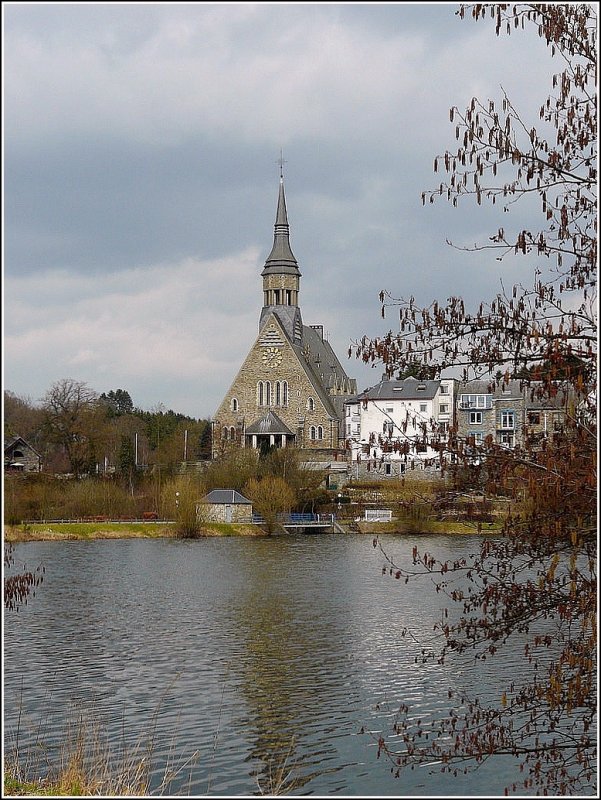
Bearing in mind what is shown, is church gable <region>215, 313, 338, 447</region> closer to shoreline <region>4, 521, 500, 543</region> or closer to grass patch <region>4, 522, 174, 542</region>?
shoreline <region>4, 521, 500, 543</region>

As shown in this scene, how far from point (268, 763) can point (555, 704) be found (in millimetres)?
6777

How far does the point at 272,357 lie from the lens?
76.4 meters

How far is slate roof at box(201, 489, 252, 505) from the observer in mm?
50750

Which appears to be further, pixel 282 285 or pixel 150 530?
pixel 282 285

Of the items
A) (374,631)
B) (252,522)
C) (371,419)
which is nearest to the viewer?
(374,631)

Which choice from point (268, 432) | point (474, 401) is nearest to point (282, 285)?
Result: point (268, 432)

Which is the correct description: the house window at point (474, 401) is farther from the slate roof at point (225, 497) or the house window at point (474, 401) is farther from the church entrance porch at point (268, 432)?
the slate roof at point (225, 497)

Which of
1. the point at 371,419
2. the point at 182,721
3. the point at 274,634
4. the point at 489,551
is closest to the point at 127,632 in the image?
the point at 274,634

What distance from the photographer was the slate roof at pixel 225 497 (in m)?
50.8

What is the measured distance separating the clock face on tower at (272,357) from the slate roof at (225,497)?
25.9m

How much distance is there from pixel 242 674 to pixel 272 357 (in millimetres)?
60493

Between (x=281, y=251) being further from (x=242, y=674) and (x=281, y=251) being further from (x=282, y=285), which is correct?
(x=242, y=674)

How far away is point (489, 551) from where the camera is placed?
257 inches

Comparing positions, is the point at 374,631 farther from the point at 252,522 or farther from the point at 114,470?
the point at 114,470
